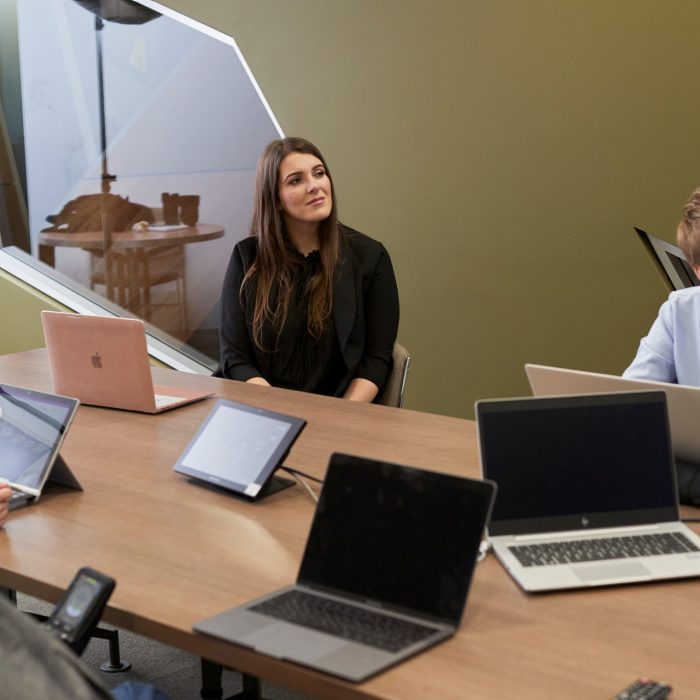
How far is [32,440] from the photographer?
2021 millimetres

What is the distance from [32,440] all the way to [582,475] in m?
1.05

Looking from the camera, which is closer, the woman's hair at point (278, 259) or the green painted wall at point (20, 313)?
the woman's hair at point (278, 259)

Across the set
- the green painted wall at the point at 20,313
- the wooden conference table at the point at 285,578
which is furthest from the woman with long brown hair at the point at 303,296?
the green painted wall at the point at 20,313

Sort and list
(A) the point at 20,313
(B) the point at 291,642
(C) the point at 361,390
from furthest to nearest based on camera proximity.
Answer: (A) the point at 20,313 < (C) the point at 361,390 < (B) the point at 291,642

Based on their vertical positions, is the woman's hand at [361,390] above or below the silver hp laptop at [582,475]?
below

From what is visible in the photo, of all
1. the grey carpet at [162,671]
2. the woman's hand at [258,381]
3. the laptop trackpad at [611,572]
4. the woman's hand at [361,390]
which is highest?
the laptop trackpad at [611,572]

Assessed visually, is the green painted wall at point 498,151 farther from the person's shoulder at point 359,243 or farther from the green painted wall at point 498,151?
the person's shoulder at point 359,243

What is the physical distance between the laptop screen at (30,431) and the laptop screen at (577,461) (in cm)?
82

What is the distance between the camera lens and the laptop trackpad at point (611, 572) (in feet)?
5.08

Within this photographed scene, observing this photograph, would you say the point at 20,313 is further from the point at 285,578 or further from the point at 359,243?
the point at 285,578

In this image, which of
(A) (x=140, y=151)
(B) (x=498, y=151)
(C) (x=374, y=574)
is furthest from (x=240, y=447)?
(A) (x=140, y=151)

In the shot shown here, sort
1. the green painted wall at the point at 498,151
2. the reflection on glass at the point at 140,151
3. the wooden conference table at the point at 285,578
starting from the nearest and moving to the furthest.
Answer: the wooden conference table at the point at 285,578
the green painted wall at the point at 498,151
the reflection on glass at the point at 140,151

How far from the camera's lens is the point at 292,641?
4.48ft

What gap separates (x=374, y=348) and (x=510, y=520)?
1483 mm
